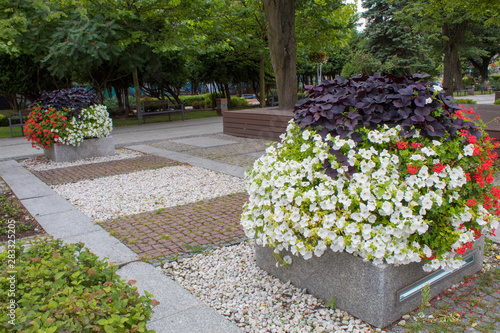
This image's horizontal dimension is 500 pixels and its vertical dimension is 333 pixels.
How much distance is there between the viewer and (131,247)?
4.36 m

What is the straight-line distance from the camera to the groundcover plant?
9.20 ft

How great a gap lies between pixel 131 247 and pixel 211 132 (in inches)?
402

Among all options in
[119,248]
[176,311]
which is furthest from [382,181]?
[119,248]

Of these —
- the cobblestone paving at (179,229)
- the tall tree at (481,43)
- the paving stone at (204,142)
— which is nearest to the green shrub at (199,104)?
the paving stone at (204,142)

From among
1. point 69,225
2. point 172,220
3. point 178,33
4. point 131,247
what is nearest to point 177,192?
point 172,220

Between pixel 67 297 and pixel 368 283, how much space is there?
1880 millimetres

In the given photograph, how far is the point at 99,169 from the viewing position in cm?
874

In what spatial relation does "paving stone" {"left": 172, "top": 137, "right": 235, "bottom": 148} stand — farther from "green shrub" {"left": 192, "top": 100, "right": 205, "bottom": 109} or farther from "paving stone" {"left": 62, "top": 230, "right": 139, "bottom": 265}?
"green shrub" {"left": 192, "top": 100, "right": 205, "bottom": 109}

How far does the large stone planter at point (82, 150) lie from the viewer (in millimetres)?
9680

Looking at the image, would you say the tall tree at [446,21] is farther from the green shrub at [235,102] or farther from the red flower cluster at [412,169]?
the red flower cluster at [412,169]

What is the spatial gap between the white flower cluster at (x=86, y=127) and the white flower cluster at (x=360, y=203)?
7.45 m

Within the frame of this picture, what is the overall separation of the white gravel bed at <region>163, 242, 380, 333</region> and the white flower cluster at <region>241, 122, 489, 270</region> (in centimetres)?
43

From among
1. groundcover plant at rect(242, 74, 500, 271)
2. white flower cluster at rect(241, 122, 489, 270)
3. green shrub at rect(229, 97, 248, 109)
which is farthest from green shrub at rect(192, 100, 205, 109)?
white flower cluster at rect(241, 122, 489, 270)

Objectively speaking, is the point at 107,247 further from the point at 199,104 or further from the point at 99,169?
the point at 199,104
